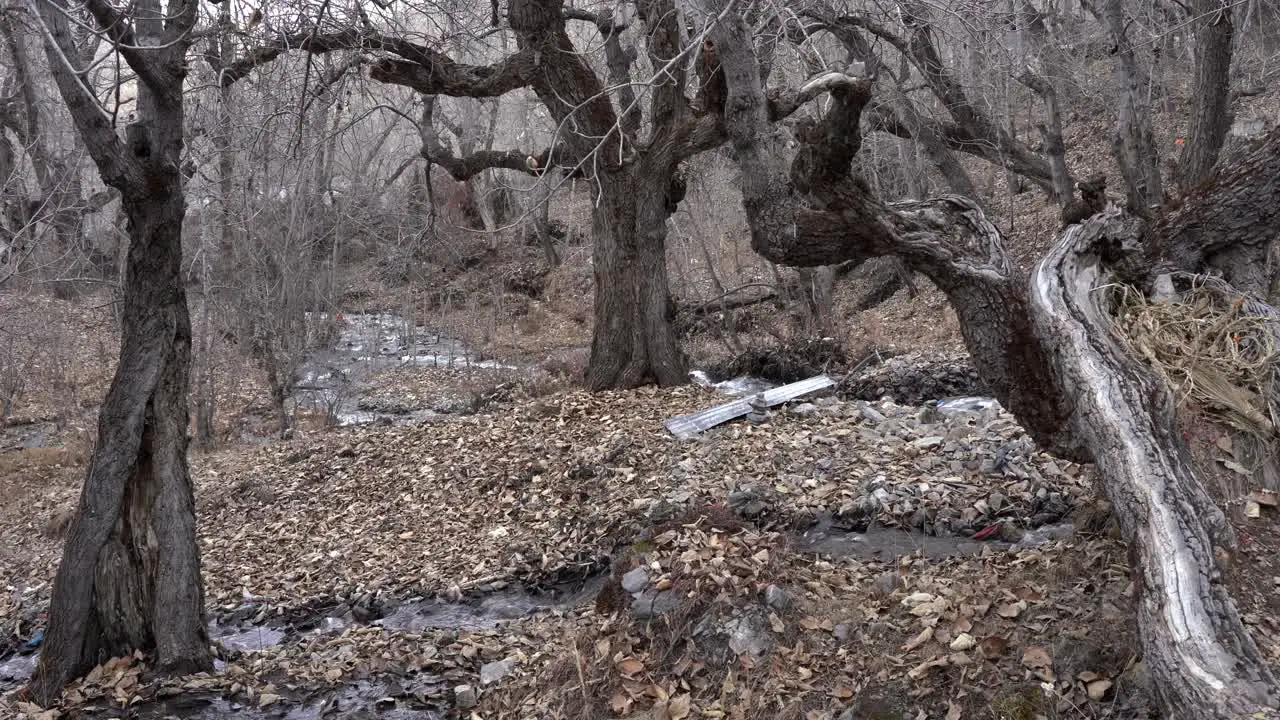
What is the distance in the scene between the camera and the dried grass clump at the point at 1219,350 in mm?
3863

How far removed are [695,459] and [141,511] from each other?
3.64 meters

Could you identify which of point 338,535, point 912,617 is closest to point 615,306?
point 338,535

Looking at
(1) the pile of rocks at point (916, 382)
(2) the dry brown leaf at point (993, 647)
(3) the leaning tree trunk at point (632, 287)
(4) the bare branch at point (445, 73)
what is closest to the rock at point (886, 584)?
(2) the dry brown leaf at point (993, 647)

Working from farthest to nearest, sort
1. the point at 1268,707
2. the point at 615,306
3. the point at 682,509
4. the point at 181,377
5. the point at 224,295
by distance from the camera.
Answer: the point at 224,295
the point at 615,306
the point at 682,509
the point at 181,377
the point at 1268,707

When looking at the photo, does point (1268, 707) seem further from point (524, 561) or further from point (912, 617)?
point (524, 561)

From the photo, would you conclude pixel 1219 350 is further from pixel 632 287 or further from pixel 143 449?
pixel 632 287

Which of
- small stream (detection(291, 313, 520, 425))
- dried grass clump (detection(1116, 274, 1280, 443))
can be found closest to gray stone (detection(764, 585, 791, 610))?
dried grass clump (detection(1116, 274, 1280, 443))

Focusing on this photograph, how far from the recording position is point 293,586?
6941mm

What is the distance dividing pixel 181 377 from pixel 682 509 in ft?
9.77

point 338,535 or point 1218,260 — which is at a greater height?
point 1218,260

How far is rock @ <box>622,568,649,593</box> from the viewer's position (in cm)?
511

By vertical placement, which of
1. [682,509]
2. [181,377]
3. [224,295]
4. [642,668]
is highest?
[224,295]

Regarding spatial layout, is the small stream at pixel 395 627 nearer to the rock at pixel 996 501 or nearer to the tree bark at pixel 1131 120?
the rock at pixel 996 501

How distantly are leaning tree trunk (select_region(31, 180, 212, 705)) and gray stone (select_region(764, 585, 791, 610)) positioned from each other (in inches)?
121
